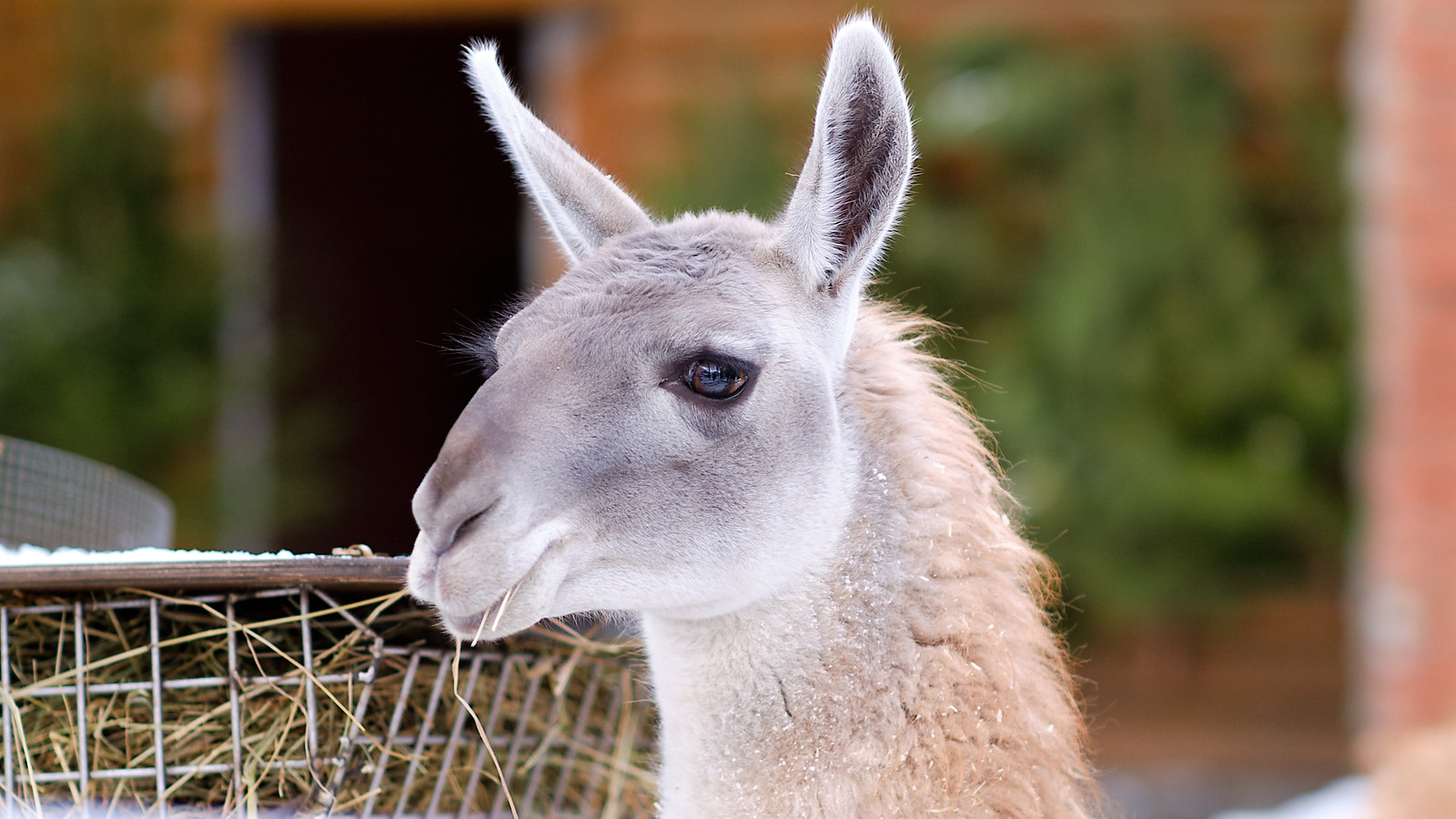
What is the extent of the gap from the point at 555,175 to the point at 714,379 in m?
0.53

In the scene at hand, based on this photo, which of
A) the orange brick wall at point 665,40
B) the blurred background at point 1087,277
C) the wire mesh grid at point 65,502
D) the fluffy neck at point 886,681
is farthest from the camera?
the orange brick wall at point 665,40

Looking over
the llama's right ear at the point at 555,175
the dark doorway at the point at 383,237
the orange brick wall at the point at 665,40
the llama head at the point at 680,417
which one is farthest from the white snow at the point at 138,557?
the dark doorway at the point at 383,237

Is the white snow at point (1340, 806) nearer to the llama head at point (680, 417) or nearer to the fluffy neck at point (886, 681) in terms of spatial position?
the fluffy neck at point (886, 681)

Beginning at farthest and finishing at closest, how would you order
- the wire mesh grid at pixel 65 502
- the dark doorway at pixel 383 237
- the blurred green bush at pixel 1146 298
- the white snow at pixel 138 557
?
1. the dark doorway at pixel 383 237
2. the blurred green bush at pixel 1146 298
3. the wire mesh grid at pixel 65 502
4. the white snow at pixel 138 557

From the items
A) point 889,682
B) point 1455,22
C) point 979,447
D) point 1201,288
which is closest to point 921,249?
point 1201,288

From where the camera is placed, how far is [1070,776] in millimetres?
1829

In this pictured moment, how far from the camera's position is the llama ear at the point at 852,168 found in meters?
1.74

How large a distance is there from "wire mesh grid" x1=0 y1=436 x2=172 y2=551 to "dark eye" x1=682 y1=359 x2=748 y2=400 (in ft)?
4.30

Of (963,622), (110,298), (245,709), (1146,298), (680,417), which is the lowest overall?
(245,709)

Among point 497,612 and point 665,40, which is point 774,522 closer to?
point 497,612

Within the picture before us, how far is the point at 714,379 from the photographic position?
1.70 m

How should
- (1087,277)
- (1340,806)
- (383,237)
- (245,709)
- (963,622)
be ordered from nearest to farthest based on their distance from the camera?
1. (245,709)
2. (963,622)
3. (1340,806)
4. (1087,277)
5. (383,237)

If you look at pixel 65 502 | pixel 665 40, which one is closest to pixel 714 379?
pixel 65 502

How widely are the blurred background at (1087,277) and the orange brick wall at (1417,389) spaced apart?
0.01m
